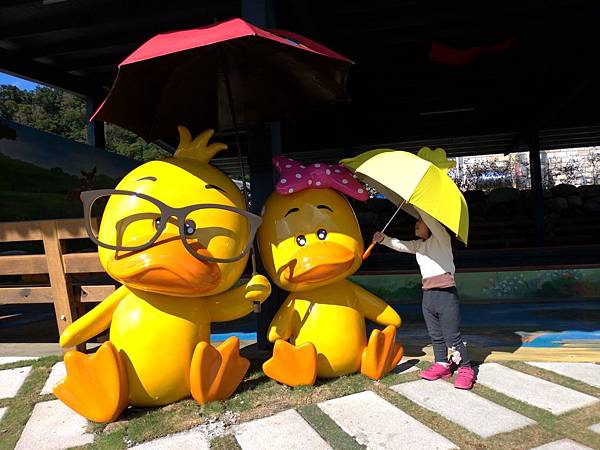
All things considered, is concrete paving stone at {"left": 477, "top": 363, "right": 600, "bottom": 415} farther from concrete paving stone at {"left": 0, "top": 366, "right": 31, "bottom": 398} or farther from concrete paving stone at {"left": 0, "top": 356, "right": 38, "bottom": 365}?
concrete paving stone at {"left": 0, "top": 356, "right": 38, "bottom": 365}

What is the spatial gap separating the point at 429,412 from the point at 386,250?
7979 millimetres

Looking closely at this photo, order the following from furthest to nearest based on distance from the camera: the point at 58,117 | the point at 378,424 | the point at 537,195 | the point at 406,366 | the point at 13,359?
the point at 58,117 → the point at 537,195 → the point at 13,359 → the point at 406,366 → the point at 378,424

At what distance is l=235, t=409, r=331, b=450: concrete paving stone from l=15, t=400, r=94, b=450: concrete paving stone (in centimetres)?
89

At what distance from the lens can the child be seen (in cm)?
317

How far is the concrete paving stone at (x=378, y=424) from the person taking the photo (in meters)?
2.33

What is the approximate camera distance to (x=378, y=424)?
2.56 metres

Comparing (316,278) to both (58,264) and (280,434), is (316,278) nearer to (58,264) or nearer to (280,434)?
(280,434)

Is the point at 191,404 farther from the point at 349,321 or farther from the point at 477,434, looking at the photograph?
the point at 477,434

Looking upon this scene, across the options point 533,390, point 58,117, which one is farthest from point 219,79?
point 58,117

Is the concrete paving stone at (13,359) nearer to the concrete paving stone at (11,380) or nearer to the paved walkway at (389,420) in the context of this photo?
the concrete paving stone at (11,380)

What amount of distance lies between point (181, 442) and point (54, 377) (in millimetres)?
1786

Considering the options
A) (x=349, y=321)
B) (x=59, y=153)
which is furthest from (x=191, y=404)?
(x=59, y=153)

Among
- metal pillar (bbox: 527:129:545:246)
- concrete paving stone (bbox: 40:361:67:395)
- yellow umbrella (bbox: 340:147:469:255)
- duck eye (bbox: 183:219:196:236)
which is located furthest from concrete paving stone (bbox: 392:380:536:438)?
metal pillar (bbox: 527:129:545:246)

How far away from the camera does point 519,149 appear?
13.2 m
